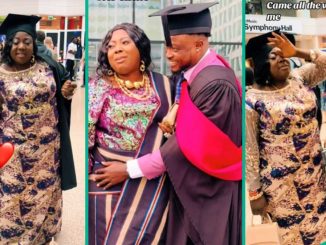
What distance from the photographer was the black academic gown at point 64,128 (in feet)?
7.77

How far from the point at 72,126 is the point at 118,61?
0.79 metres

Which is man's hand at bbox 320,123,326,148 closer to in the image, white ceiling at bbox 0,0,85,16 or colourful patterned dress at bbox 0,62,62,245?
white ceiling at bbox 0,0,85,16

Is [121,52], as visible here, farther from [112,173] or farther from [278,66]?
[278,66]

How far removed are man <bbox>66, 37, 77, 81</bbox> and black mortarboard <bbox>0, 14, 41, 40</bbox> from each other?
0.72 feet

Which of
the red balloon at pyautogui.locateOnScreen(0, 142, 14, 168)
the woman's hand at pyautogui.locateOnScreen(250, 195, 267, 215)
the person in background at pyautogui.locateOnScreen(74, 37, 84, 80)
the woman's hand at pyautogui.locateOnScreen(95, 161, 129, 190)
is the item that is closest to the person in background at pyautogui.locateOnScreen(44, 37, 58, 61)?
the person in background at pyautogui.locateOnScreen(74, 37, 84, 80)

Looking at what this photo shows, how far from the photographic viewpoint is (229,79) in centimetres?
168

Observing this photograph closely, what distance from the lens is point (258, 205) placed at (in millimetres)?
2061

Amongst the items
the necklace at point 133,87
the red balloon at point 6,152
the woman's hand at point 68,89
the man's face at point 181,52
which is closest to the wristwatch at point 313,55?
the man's face at point 181,52

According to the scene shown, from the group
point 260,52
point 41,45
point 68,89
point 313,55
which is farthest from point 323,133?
point 41,45

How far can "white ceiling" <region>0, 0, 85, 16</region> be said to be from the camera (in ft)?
6.70

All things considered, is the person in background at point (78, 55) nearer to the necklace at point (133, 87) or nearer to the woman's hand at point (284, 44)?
the necklace at point (133, 87)

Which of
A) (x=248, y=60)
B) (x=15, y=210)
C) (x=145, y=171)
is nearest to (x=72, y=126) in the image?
(x=15, y=210)

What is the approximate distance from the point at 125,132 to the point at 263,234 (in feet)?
2.35

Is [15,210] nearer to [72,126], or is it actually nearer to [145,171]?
[72,126]
